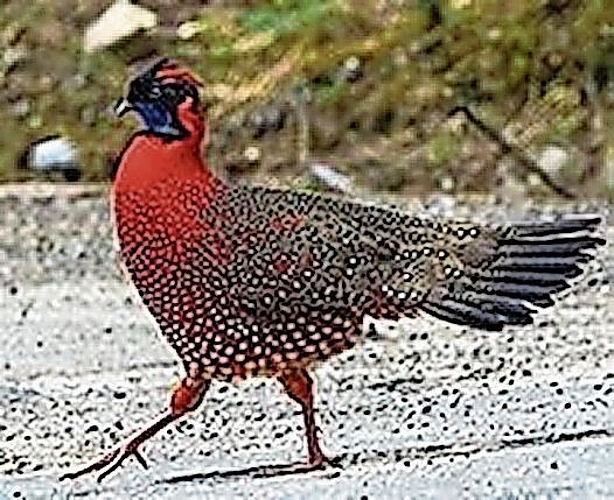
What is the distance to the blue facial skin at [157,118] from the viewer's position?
2.97m

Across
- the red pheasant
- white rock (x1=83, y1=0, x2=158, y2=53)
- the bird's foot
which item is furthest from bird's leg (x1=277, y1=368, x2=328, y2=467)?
white rock (x1=83, y1=0, x2=158, y2=53)

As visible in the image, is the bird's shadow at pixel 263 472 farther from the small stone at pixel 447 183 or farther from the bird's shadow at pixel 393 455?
the small stone at pixel 447 183

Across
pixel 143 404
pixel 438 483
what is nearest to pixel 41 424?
pixel 143 404

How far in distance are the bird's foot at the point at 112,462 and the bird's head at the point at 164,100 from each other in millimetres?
421

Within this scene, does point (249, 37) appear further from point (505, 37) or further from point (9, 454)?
point (9, 454)

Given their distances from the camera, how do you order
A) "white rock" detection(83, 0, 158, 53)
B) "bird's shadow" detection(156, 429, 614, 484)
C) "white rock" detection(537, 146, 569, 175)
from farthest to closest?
"white rock" detection(83, 0, 158, 53) → "white rock" detection(537, 146, 569, 175) → "bird's shadow" detection(156, 429, 614, 484)

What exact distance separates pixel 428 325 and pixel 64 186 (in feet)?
7.89

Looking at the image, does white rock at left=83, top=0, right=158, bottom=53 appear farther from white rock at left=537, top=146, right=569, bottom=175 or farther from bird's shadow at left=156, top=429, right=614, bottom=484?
bird's shadow at left=156, top=429, right=614, bottom=484

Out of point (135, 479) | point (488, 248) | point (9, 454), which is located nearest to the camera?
point (488, 248)

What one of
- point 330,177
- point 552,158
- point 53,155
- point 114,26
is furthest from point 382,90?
point 53,155

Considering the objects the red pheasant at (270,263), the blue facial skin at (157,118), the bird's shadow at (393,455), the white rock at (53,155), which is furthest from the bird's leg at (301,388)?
the white rock at (53,155)

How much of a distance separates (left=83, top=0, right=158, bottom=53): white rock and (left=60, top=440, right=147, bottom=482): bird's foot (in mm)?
4378

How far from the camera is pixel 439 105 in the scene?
287 inches

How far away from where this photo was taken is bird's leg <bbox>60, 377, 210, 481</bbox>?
3012 mm
